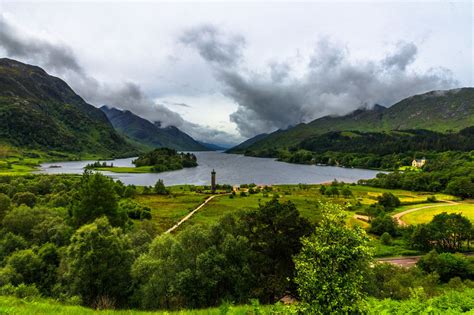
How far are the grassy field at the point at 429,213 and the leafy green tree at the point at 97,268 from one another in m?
79.9

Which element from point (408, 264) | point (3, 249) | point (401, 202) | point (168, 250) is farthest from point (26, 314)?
point (401, 202)

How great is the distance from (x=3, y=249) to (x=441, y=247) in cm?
7624

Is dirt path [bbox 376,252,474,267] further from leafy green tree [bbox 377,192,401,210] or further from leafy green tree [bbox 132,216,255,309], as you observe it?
leafy green tree [bbox 377,192,401,210]

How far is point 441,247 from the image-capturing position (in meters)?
58.9

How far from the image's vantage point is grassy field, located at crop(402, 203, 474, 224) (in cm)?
8111

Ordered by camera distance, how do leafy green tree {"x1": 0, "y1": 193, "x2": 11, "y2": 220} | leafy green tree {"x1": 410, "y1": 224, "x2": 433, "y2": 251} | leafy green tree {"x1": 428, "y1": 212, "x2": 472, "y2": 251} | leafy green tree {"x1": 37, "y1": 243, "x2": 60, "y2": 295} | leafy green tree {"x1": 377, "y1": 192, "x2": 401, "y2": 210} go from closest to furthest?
leafy green tree {"x1": 37, "y1": 243, "x2": 60, "y2": 295}
leafy green tree {"x1": 0, "y1": 193, "x2": 11, "y2": 220}
leafy green tree {"x1": 410, "y1": 224, "x2": 433, "y2": 251}
leafy green tree {"x1": 428, "y1": 212, "x2": 472, "y2": 251}
leafy green tree {"x1": 377, "y1": 192, "x2": 401, "y2": 210}

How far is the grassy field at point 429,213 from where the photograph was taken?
81113 mm

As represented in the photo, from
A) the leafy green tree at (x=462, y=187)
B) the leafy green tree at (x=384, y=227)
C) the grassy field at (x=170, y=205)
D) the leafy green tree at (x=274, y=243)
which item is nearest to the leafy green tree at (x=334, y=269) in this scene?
the leafy green tree at (x=274, y=243)

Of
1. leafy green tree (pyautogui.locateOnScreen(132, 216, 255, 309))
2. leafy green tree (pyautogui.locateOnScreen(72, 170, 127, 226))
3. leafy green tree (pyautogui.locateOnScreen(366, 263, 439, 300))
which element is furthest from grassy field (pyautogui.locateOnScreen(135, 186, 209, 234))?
leafy green tree (pyautogui.locateOnScreen(366, 263, 439, 300))

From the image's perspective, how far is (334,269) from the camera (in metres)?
7.86

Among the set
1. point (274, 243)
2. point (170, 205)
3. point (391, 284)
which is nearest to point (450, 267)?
point (391, 284)

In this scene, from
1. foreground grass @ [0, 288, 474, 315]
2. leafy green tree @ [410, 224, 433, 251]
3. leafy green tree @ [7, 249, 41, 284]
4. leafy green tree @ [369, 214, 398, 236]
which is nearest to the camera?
foreground grass @ [0, 288, 474, 315]

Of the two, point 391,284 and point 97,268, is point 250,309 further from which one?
point 391,284

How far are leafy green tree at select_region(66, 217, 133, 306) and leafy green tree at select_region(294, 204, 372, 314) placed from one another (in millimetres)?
21806
